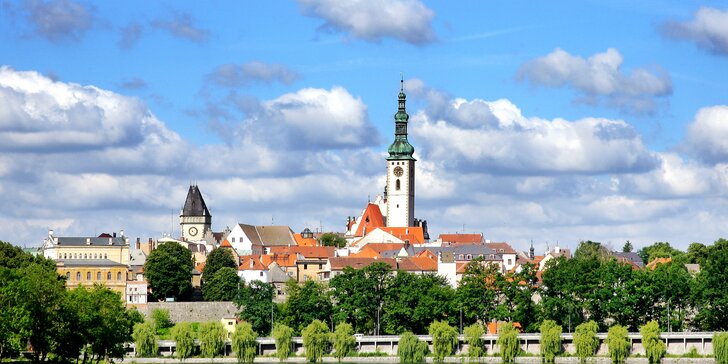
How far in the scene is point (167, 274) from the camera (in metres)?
133

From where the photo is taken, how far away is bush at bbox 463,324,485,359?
102m

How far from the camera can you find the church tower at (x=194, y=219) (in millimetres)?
188375

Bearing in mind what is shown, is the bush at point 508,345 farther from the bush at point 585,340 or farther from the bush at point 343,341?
the bush at point 343,341

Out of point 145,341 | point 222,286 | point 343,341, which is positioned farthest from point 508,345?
point 222,286

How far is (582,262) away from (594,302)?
4.70 m

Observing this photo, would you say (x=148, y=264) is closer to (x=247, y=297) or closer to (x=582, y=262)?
(x=247, y=297)

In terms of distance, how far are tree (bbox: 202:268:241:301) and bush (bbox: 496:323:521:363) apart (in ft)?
113

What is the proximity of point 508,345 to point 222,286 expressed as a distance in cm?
3820

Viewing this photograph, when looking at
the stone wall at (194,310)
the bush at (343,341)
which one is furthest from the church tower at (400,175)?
the bush at (343,341)

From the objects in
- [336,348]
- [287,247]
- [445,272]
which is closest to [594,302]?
[336,348]

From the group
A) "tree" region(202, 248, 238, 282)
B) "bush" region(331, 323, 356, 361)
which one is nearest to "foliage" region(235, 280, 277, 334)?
"bush" region(331, 323, 356, 361)

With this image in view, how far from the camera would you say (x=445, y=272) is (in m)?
141

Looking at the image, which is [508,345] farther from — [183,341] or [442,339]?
[183,341]

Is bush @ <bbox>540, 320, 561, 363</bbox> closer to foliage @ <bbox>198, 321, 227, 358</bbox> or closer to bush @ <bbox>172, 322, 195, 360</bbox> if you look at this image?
foliage @ <bbox>198, 321, 227, 358</bbox>
